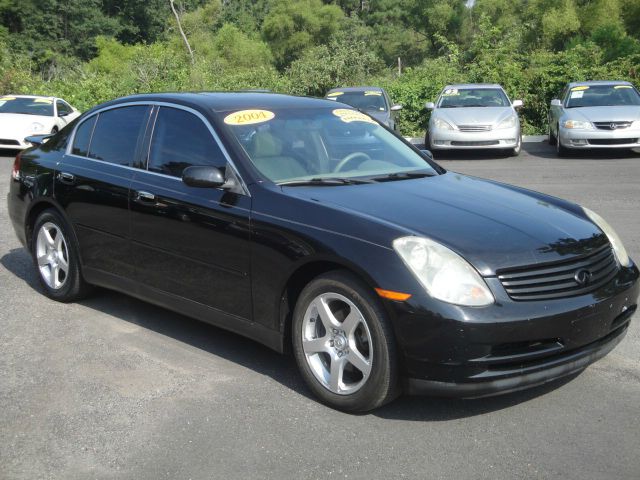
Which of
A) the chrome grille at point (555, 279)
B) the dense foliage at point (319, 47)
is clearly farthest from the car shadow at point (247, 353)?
the dense foliage at point (319, 47)

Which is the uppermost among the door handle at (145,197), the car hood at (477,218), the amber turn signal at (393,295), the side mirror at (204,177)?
the side mirror at (204,177)

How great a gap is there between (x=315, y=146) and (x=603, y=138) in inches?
477

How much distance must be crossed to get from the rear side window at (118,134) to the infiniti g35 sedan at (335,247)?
14 mm

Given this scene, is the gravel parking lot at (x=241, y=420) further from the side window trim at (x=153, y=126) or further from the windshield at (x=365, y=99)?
the windshield at (x=365, y=99)

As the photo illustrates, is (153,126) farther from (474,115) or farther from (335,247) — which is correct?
(474,115)

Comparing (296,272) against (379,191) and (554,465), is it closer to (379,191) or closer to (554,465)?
(379,191)

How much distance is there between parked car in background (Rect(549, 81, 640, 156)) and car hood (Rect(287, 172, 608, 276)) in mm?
11650

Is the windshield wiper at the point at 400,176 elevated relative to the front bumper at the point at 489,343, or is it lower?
elevated

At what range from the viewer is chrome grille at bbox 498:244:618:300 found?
394 centimetres

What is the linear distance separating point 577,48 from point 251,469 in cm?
2259

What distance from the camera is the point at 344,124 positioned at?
560 cm

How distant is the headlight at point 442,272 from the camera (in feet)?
12.6

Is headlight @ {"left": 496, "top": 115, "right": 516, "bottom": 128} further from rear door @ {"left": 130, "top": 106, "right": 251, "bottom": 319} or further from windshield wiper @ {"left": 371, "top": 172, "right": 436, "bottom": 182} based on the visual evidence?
rear door @ {"left": 130, "top": 106, "right": 251, "bottom": 319}

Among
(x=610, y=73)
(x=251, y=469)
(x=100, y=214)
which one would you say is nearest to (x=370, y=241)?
(x=251, y=469)
